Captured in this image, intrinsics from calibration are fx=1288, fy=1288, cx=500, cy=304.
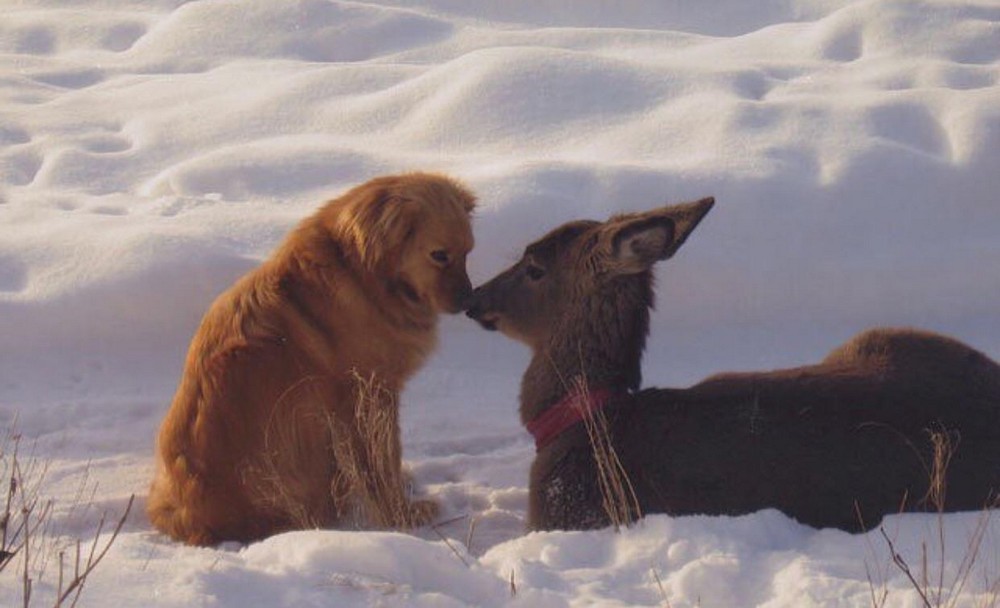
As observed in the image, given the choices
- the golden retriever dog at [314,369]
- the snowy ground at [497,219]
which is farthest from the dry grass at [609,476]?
the golden retriever dog at [314,369]

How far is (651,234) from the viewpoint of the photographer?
4.98m

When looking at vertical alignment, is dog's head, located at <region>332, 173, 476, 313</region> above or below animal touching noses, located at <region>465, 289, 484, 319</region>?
above

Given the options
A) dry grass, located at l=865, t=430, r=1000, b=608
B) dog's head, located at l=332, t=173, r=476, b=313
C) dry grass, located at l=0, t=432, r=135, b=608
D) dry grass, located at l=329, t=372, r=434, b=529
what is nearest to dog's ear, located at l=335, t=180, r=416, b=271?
dog's head, located at l=332, t=173, r=476, b=313

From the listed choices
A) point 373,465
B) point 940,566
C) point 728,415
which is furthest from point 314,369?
point 940,566

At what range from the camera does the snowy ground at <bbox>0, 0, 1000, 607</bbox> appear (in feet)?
13.4

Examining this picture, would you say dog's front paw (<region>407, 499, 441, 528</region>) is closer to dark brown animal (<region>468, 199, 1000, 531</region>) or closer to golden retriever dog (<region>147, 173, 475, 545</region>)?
golden retriever dog (<region>147, 173, 475, 545</region>)

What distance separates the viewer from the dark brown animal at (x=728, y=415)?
4688 millimetres

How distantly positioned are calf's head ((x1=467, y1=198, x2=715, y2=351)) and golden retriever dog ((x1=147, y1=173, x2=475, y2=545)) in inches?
7.8

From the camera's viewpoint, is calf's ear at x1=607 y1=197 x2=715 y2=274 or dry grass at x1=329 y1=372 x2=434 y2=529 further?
dry grass at x1=329 y1=372 x2=434 y2=529

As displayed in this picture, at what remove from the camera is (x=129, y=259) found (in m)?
7.35

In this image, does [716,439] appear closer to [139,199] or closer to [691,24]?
[139,199]

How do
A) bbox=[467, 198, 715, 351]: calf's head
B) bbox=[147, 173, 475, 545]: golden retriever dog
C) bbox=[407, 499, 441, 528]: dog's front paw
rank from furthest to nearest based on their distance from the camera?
bbox=[407, 499, 441, 528]: dog's front paw, bbox=[147, 173, 475, 545]: golden retriever dog, bbox=[467, 198, 715, 351]: calf's head

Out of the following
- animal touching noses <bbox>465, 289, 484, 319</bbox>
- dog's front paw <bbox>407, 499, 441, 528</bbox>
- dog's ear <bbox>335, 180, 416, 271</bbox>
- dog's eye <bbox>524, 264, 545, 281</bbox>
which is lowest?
dog's front paw <bbox>407, 499, 441, 528</bbox>

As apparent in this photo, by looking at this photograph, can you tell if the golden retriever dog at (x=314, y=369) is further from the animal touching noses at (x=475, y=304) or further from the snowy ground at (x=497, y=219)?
the snowy ground at (x=497, y=219)
